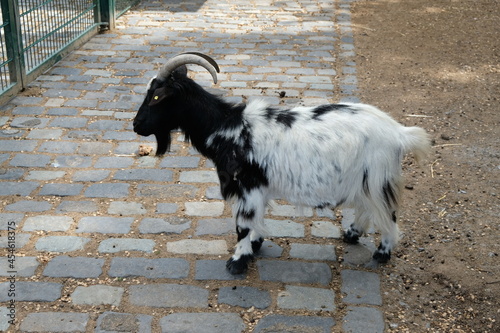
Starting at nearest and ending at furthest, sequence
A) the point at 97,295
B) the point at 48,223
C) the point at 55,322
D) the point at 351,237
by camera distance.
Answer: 1. the point at 55,322
2. the point at 97,295
3. the point at 351,237
4. the point at 48,223

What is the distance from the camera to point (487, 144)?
6.84m

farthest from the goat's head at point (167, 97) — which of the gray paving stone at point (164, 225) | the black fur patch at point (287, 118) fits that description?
the gray paving stone at point (164, 225)

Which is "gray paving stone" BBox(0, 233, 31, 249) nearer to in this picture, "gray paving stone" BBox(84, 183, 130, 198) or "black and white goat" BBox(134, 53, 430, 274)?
"gray paving stone" BBox(84, 183, 130, 198)

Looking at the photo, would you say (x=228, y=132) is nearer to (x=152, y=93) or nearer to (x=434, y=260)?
(x=152, y=93)

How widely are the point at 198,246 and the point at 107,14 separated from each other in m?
6.31

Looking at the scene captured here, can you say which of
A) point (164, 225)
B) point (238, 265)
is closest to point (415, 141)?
point (238, 265)

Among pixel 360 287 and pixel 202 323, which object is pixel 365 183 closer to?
pixel 360 287

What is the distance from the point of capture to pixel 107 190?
576cm

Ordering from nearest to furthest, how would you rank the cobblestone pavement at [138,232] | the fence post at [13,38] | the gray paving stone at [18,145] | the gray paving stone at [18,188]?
the cobblestone pavement at [138,232] → the gray paving stone at [18,188] → the gray paving stone at [18,145] → the fence post at [13,38]

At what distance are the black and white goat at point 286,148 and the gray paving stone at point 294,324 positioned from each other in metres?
0.59

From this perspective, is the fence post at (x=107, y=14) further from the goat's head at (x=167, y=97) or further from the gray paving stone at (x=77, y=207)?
the goat's head at (x=167, y=97)

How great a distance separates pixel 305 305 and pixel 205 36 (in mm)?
6560

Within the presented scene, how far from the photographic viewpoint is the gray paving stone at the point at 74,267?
15.0 feet

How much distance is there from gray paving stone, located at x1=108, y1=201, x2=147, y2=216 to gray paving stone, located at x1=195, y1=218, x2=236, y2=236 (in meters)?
0.53
